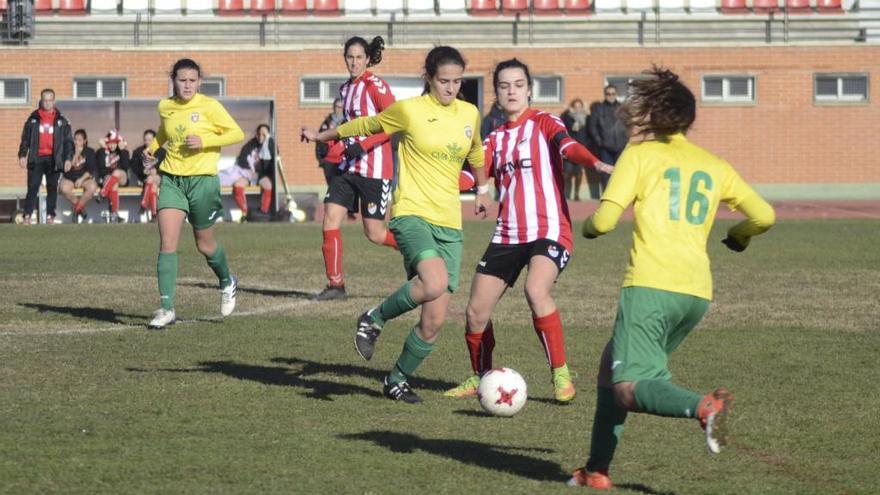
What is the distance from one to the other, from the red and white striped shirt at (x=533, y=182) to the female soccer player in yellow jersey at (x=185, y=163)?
363cm

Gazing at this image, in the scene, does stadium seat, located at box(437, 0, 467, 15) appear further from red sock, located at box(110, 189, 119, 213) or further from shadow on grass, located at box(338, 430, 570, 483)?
shadow on grass, located at box(338, 430, 570, 483)

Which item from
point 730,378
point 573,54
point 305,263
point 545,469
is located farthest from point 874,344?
point 573,54

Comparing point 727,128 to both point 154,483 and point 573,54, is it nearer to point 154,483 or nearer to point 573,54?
point 573,54

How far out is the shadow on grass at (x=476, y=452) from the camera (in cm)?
644

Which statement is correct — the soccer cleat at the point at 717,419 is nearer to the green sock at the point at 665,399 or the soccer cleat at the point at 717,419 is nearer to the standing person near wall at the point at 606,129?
the green sock at the point at 665,399

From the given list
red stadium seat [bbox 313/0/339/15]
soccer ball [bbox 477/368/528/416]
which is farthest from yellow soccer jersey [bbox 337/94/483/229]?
red stadium seat [bbox 313/0/339/15]

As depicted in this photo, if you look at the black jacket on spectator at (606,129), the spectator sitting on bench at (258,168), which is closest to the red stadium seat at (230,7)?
the spectator sitting on bench at (258,168)

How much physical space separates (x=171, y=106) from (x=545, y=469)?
614cm

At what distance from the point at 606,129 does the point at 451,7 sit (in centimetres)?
676

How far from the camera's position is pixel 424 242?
26.7ft

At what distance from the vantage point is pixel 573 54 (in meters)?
33.4

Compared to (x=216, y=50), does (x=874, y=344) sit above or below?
below

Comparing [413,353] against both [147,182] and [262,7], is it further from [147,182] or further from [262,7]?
[262,7]

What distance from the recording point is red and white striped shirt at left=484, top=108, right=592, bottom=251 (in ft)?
27.4
